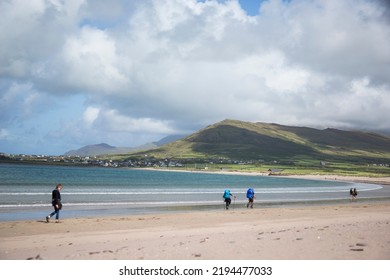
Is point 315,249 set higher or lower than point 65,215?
higher

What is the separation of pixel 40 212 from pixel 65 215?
2.85 m

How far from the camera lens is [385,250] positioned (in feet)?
33.8

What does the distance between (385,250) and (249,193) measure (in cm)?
2324

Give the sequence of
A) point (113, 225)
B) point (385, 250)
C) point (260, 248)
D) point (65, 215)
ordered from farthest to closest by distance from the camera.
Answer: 1. point (65, 215)
2. point (113, 225)
3. point (260, 248)
4. point (385, 250)

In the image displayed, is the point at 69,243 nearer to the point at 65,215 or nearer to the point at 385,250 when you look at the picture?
the point at 385,250
